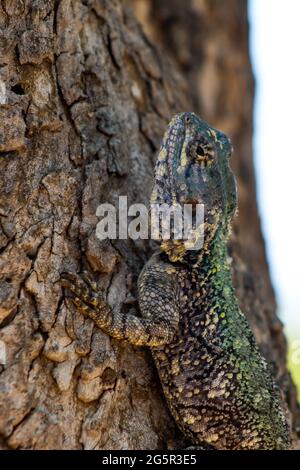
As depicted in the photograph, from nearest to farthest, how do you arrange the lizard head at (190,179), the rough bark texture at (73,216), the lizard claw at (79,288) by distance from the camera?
1. the rough bark texture at (73,216)
2. the lizard claw at (79,288)
3. the lizard head at (190,179)

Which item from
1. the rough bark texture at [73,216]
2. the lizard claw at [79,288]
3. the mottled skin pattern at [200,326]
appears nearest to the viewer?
the rough bark texture at [73,216]

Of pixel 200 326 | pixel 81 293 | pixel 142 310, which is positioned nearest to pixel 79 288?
pixel 81 293

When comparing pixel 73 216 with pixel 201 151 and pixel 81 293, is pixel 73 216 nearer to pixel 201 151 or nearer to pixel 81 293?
pixel 81 293

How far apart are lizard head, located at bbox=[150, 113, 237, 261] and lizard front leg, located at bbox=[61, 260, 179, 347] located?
0.36m

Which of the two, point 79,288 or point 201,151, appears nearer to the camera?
point 79,288

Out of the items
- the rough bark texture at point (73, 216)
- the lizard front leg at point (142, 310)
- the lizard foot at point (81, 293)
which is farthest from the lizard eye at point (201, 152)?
the lizard foot at point (81, 293)

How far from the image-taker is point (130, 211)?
469 cm

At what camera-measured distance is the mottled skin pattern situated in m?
4.27

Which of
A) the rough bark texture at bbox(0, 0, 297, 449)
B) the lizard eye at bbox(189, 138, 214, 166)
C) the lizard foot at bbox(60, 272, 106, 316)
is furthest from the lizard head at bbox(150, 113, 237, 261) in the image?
the lizard foot at bbox(60, 272, 106, 316)

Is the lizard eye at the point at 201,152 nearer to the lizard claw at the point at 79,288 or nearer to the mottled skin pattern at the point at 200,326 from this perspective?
the mottled skin pattern at the point at 200,326

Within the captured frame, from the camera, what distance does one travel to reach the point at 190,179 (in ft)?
15.1

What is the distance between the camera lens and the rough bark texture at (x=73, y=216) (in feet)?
11.8

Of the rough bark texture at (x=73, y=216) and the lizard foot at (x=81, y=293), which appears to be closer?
the rough bark texture at (x=73, y=216)

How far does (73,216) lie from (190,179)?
972 mm
